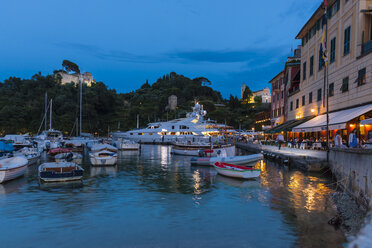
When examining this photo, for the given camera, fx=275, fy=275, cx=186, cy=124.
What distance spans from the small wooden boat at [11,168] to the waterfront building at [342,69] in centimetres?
2259

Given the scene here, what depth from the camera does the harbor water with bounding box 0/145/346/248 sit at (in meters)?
8.88

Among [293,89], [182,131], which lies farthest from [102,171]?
[182,131]

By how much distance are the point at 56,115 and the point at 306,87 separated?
82.0m

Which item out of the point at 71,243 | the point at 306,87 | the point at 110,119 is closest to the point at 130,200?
the point at 71,243

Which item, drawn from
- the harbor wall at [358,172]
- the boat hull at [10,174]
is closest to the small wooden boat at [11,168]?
the boat hull at [10,174]

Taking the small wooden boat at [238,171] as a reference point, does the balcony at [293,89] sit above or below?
above

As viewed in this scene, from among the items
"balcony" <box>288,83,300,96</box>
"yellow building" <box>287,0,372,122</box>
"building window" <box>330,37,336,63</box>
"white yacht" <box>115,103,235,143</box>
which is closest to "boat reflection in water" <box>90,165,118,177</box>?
"yellow building" <box>287,0,372,122</box>

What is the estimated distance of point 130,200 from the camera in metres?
13.9

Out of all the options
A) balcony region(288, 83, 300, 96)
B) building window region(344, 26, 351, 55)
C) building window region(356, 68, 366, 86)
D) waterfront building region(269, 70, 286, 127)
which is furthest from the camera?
waterfront building region(269, 70, 286, 127)

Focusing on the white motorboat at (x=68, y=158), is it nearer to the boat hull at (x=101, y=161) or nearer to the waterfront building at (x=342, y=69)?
the boat hull at (x=101, y=161)

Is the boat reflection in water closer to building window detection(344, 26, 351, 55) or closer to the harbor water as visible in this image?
the harbor water

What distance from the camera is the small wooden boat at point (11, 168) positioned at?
57.1 feet

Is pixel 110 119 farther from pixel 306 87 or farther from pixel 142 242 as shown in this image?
pixel 142 242

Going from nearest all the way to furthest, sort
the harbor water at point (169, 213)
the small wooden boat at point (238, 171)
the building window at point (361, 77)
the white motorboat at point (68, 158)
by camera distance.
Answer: the harbor water at point (169, 213), the small wooden boat at point (238, 171), the building window at point (361, 77), the white motorboat at point (68, 158)
